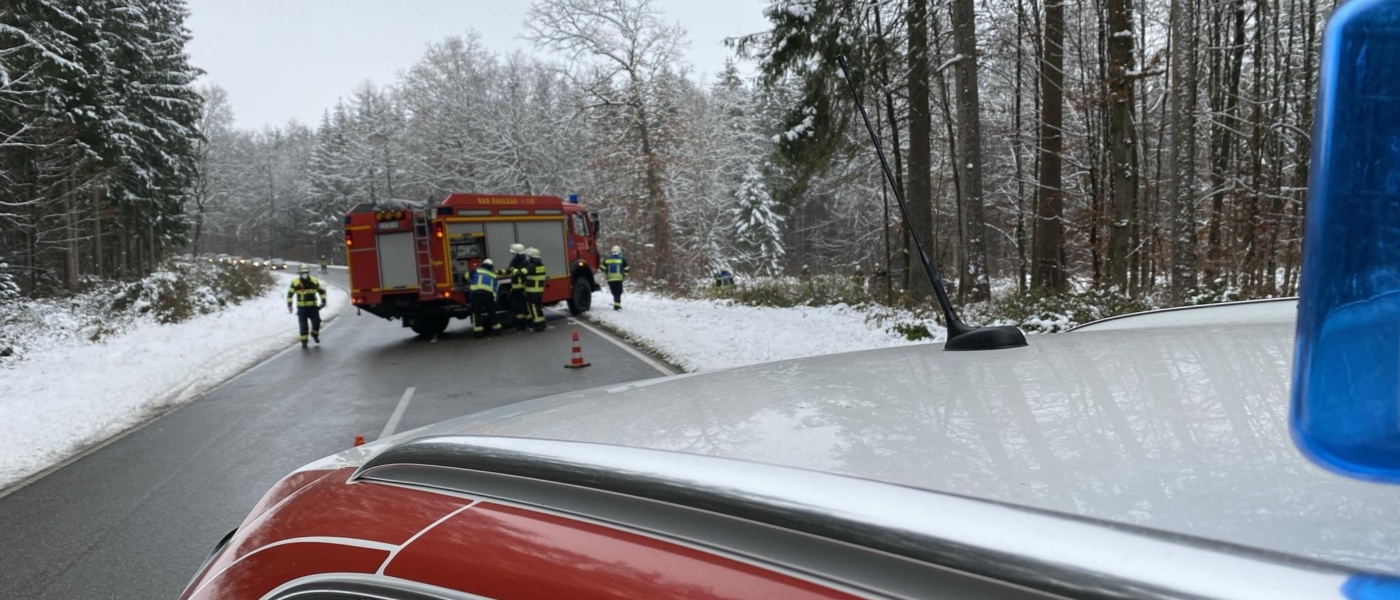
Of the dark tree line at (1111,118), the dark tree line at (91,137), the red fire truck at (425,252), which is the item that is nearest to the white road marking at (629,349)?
the red fire truck at (425,252)

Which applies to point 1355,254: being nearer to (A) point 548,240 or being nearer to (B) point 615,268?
(A) point 548,240

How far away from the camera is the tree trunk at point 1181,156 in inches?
410

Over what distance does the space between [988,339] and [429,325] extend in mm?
17832

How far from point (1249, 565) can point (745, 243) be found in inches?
1984

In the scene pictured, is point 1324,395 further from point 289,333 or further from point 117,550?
point 289,333

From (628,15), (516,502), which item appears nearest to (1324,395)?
(516,502)

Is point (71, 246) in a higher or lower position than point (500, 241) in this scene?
higher

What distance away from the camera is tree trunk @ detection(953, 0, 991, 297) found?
1377cm

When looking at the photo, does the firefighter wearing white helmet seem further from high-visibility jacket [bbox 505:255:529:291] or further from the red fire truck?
the red fire truck

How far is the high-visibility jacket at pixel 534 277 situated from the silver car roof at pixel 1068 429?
15.5 metres

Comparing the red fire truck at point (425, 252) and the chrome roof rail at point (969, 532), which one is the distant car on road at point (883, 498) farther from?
the red fire truck at point (425, 252)

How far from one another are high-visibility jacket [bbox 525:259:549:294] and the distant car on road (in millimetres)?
15720

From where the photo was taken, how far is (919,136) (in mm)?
17000

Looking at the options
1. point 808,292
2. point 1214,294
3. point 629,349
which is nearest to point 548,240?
point 808,292
